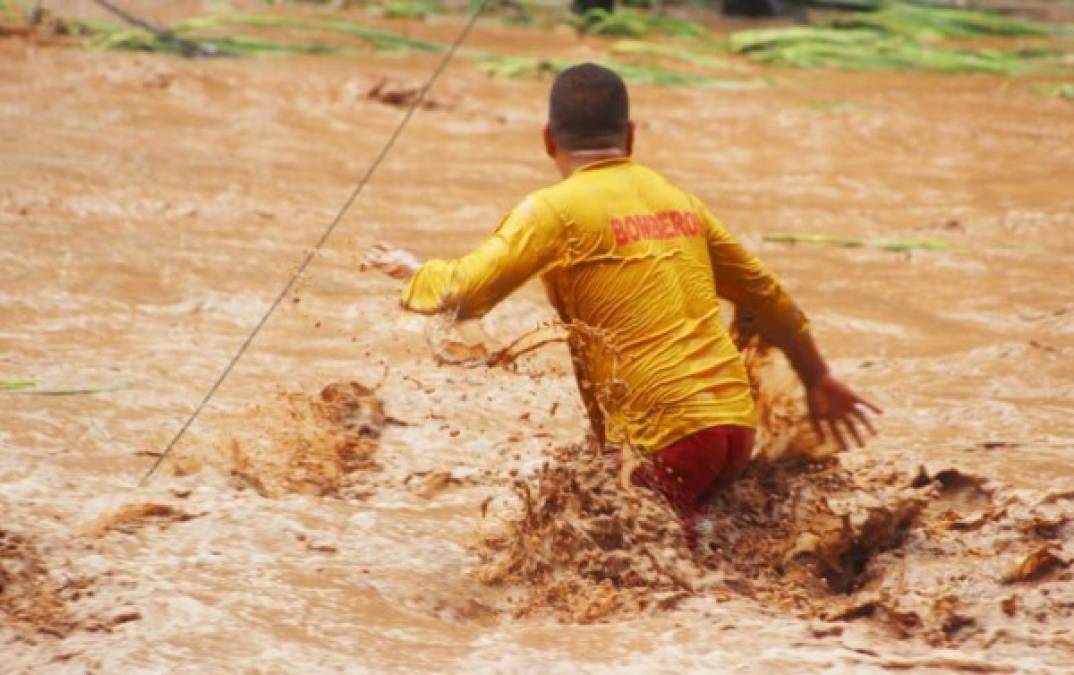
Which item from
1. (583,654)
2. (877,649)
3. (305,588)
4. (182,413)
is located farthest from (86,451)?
(877,649)

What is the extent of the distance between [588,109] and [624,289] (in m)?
0.39

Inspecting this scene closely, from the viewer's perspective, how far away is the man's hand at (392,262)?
3674 millimetres

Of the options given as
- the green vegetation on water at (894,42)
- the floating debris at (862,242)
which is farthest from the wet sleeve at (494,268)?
→ the green vegetation on water at (894,42)

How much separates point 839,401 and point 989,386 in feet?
5.15

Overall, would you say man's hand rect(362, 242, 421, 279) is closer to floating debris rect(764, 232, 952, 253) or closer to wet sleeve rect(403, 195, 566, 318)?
wet sleeve rect(403, 195, 566, 318)

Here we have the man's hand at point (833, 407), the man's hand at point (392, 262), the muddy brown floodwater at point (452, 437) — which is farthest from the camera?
the man's hand at point (833, 407)

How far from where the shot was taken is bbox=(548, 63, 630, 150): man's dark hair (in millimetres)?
3734

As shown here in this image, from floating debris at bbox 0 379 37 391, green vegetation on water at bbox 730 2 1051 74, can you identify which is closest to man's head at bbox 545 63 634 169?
floating debris at bbox 0 379 37 391

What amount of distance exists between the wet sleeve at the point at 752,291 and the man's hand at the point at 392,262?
2.12 feet

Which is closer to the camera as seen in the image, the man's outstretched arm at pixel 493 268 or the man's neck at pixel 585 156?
the man's outstretched arm at pixel 493 268

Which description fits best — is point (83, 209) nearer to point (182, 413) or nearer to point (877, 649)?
point (182, 413)

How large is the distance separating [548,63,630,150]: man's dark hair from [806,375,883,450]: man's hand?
786mm

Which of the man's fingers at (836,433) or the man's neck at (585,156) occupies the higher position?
the man's neck at (585,156)

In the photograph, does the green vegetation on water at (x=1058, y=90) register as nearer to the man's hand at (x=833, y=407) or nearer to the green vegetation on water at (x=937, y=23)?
the green vegetation on water at (x=937, y=23)
